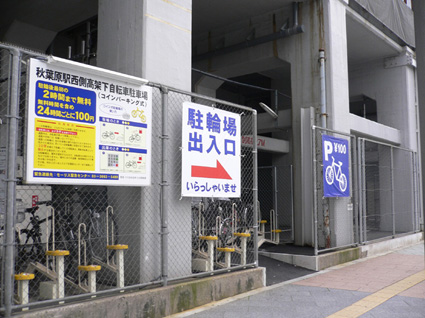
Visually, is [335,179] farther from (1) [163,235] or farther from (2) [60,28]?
(2) [60,28]

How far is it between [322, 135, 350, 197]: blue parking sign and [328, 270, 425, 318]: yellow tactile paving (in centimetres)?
234

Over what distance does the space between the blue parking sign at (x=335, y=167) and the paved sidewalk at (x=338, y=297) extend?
1694 mm

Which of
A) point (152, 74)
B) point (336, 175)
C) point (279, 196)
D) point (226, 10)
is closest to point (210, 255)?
point (152, 74)

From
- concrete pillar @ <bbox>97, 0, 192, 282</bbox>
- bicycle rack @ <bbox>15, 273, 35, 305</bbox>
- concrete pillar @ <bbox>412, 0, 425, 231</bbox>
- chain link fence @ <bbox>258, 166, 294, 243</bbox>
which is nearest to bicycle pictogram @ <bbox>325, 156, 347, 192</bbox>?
chain link fence @ <bbox>258, 166, 294, 243</bbox>

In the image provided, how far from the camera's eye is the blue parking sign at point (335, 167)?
30.0ft

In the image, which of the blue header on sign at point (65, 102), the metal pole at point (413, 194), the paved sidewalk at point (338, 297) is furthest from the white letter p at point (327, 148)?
the metal pole at point (413, 194)

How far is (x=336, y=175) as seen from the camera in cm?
956

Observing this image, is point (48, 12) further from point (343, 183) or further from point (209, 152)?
point (343, 183)

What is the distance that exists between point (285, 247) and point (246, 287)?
3.67 meters

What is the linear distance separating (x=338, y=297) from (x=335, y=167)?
378cm

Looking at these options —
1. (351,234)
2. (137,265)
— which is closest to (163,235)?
(137,265)

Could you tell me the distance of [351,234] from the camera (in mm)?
10312

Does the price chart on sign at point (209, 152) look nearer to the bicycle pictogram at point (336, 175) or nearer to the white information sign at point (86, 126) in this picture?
the white information sign at point (86, 126)

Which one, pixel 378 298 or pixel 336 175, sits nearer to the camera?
pixel 378 298
